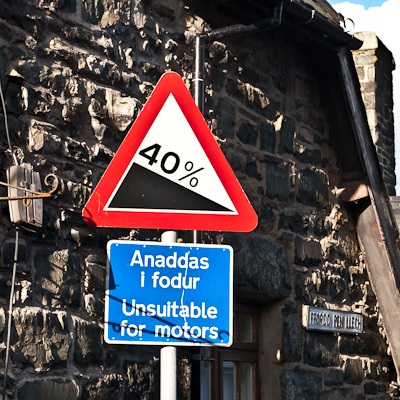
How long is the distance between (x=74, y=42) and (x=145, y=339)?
2351 mm

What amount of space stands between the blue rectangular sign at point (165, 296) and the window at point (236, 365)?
251 centimetres

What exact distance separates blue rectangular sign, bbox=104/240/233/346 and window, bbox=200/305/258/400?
2.51 m

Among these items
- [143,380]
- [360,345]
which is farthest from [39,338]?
[360,345]

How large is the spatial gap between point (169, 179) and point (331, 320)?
397 centimetres

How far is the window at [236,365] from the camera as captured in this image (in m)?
7.05

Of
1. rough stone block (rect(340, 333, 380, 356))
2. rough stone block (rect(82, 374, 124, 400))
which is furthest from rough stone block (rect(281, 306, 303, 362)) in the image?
rough stone block (rect(82, 374, 124, 400))

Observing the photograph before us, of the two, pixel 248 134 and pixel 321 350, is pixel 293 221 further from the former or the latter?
pixel 321 350

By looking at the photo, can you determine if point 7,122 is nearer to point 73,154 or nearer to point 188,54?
point 73,154

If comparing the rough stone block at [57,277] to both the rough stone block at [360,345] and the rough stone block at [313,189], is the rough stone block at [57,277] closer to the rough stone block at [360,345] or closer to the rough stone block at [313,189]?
the rough stone block at [313,189]

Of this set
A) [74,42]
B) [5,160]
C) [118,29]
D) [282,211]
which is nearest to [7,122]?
[5,160]

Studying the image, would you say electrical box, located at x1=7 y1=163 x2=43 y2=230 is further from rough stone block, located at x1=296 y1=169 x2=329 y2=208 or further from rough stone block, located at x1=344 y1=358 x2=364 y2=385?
rough stone block, located at x1=344 y1=358 x2=364 y2=385

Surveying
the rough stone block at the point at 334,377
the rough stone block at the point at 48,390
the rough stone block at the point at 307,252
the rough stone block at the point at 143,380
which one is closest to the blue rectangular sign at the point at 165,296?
the rough stone block at the point at 48,390

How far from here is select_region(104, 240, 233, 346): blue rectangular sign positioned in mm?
4254

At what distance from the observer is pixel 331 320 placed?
8.12m
